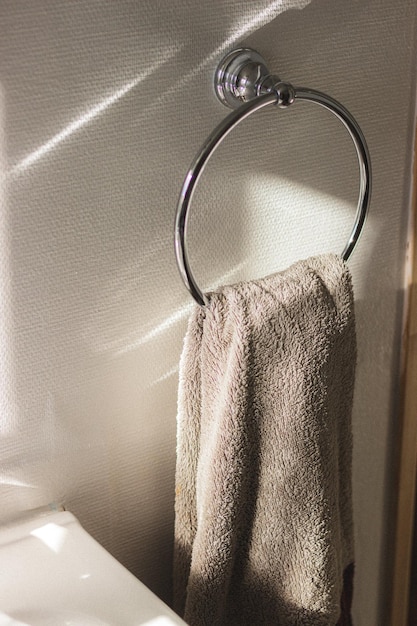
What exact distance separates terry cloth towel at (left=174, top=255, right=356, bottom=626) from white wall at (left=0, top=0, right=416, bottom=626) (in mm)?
70

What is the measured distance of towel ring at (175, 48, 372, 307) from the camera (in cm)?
69

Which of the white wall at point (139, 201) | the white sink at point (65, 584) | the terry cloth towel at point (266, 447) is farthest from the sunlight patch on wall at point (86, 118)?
the white sink at point (65, 584)

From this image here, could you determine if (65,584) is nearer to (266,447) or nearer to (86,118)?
(266,447)

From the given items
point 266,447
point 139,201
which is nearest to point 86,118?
point 139,201

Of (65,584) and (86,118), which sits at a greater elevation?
(86,118)

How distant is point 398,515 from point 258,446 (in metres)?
0.40

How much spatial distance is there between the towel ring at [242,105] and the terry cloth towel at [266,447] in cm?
5

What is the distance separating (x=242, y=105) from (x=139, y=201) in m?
0.14

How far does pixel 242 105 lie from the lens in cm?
70

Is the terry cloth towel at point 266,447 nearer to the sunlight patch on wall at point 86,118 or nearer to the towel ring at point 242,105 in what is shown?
the towel ring at point 242,105

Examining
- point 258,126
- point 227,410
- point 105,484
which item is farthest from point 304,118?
point 105,484

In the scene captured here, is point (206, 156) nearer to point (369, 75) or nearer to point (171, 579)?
point (369, 75)

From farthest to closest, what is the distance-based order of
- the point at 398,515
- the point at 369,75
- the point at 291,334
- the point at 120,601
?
the point at 398,515
the point at 369,75
the point at 291,334
the point at 120,601

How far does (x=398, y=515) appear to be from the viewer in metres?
1.10
